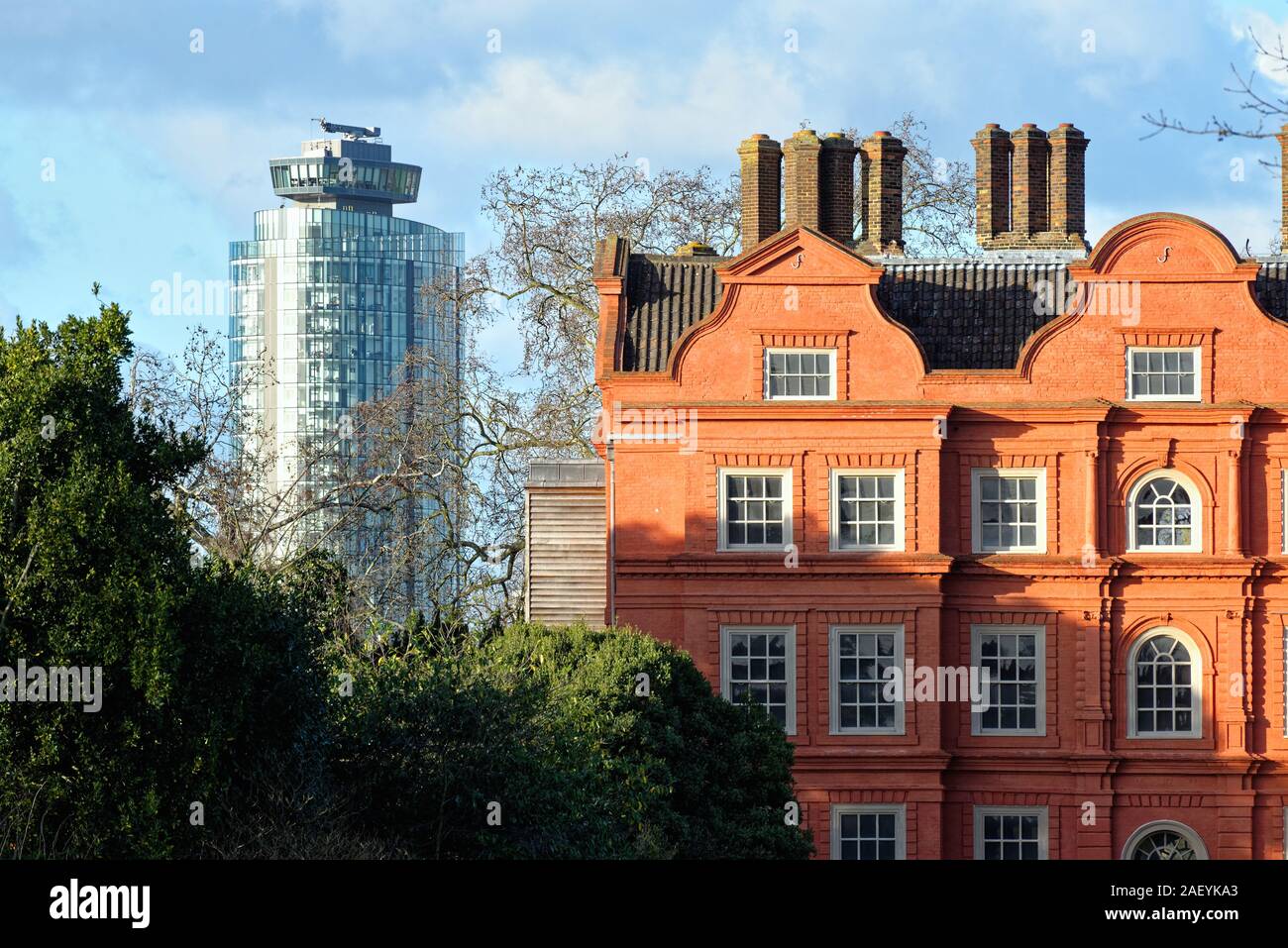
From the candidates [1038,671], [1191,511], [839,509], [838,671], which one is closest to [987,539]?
[1038,671]

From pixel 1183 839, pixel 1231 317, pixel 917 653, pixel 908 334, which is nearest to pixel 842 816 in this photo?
pixel 917 653

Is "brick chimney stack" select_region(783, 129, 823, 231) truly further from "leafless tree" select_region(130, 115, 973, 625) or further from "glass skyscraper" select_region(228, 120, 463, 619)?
"glass skyscraper" select_region(228, 120, 463, 619)

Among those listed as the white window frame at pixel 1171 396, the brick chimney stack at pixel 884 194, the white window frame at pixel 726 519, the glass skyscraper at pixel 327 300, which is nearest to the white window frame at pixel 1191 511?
the white window frame at pixel 1171 396

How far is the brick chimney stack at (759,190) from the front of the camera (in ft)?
149

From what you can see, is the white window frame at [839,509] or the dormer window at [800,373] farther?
the dormer window at [800,373]

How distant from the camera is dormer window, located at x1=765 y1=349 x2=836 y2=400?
138 feet

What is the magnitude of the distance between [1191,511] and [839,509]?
309 inches

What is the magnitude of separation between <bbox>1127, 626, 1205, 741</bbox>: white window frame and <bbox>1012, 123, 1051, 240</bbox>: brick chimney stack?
10163mm

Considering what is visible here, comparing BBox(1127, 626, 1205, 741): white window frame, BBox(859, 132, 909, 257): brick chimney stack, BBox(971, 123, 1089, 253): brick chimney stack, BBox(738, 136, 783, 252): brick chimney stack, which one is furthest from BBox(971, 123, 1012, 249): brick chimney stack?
BBox(1127, 626, 1205, 741): white window frame

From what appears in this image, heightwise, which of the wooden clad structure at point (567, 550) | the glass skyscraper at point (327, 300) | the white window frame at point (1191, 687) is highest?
the glass skyscraper at point (327, 300)

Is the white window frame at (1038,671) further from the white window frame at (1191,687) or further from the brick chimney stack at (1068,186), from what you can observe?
the brick chimney stack at (1068,186)

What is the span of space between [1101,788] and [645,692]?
1386cm

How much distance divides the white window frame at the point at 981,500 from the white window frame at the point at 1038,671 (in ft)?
5.42
